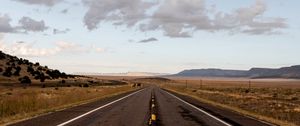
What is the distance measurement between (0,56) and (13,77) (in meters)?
18.1

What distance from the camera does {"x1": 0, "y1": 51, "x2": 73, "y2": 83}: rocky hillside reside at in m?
88.1

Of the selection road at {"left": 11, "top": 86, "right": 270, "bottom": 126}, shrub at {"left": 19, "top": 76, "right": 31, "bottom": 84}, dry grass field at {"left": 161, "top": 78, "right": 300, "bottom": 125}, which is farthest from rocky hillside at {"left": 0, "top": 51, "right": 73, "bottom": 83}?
road at {"left": 11, "top": 86, "right": 270, "bottom": 126}

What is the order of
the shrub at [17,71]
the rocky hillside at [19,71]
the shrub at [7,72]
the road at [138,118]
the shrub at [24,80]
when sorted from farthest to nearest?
the shrub at [17,71] → the shrub at [7,72] → the rocky hillside at [19,71] → the shrub at [24,80] → the road at [138,118]

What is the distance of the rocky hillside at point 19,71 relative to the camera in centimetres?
8812

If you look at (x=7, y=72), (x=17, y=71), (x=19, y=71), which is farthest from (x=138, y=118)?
(x=19, y=71)

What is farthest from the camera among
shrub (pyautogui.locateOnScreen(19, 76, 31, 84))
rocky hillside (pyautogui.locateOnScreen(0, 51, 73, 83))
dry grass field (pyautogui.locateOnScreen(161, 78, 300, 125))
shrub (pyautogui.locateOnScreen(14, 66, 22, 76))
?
shrub (pyautogui.locateOnScreen(14, 66, 22, 76))

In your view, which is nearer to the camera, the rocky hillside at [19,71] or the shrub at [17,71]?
the rocky hillside at [19,71]

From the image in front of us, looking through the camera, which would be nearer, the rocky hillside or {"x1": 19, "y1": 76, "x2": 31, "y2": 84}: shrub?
{"x1": 19, "y1": 76, "x2": 31, "y2": 84}: shrub

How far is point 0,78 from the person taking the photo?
276ft

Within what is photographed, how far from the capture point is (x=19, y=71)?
320 ft

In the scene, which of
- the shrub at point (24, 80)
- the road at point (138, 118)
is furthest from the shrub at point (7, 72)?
the road at point (138, 118)

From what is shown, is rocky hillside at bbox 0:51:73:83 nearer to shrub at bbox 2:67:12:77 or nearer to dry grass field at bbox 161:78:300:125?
shrub at bbox 2:67:12:77

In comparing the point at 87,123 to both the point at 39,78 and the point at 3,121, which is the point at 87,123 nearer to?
the point at 3,121

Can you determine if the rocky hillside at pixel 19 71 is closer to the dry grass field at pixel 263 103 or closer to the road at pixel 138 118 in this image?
the dry grass field at pixel 263 103
